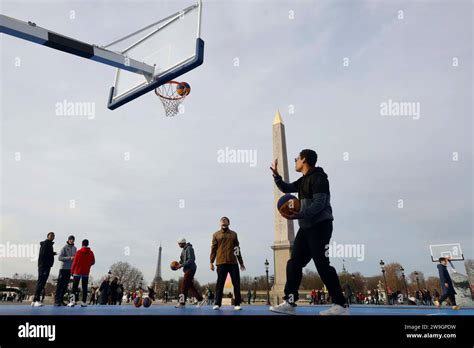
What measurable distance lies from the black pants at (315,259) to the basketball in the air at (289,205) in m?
0.31

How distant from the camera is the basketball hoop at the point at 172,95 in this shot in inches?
439

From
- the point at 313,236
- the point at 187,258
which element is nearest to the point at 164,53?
the point at 187,258

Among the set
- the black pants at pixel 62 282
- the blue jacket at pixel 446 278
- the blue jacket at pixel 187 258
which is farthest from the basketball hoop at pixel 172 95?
the blue jacket at pixel 446 278

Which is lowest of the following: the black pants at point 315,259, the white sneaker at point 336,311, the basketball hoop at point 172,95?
the white sneaker at point 336,311

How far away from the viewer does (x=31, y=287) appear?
67.7 metres

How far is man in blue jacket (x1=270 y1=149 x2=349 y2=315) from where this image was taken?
471 cm

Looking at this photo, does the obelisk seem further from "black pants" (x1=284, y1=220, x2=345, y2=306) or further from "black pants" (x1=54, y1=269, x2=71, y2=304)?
"black pants" (x1=284, y1=220, x2=345, y2=306)

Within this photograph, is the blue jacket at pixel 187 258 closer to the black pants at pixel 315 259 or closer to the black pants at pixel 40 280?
the black pants at pixel 40 280

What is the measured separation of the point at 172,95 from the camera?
36.7ft

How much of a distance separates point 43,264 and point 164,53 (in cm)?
644

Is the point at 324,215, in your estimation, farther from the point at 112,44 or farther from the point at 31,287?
the point at 31,287

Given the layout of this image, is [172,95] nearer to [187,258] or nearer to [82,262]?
[187,258]
